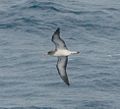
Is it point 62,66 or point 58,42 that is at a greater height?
point 58,42

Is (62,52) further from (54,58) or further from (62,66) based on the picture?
(54,58)

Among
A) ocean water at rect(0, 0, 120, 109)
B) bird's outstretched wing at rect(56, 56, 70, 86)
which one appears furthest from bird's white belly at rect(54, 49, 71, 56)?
ocean water at rect(0, 0, 120, 109)

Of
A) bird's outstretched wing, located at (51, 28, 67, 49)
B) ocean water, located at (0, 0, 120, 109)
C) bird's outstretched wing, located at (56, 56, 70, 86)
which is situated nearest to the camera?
bird's outstretched wing, located at (51, 28, 67, 49)

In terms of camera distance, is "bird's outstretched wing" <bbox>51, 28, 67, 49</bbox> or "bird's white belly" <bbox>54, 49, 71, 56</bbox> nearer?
"bird's outstretched wing" <bbox>51, 28, 67, 49</bbox>

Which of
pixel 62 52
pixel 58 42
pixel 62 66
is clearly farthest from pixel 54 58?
pixel 58 42

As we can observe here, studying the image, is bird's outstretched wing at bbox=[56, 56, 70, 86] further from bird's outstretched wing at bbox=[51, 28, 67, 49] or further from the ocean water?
the ocean water

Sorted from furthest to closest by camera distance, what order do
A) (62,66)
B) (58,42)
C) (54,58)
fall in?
(54,58), (62,66), (58,42)

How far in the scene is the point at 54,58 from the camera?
3575 centimetres

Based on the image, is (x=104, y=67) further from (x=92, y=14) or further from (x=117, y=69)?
(x=92, y=14)

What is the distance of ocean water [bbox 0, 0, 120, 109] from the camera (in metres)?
31.2

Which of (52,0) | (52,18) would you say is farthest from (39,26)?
(52,0)

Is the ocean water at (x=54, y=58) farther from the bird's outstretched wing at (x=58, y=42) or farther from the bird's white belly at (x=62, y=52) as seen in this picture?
the bird's outstretched wing at (x=58, y=42)

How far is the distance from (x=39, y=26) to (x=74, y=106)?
9.22 m

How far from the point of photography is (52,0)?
42.8m
